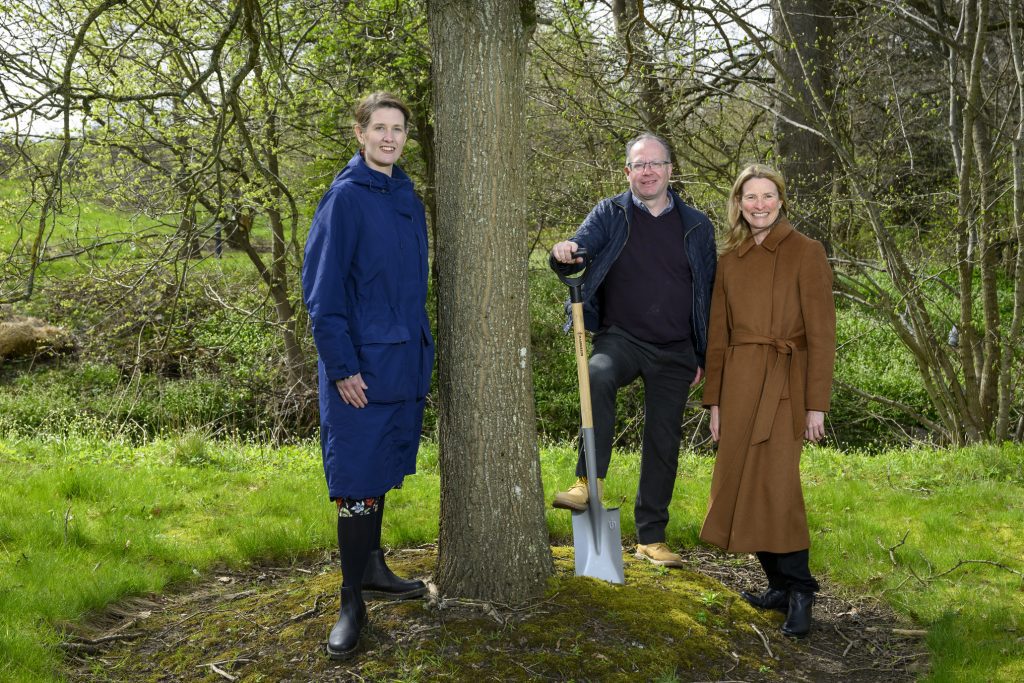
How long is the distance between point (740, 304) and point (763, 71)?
23.8 feet

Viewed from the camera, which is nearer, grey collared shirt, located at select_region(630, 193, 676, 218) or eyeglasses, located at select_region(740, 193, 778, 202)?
eyeglasses, located at select_region(740, 193, 778, 202)

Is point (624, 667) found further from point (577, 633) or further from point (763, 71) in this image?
point (763, 71)

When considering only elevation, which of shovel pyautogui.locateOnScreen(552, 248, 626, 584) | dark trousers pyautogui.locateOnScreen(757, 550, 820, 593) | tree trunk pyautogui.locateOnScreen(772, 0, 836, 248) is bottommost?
dark trousers pyautogui.locateOnScreen(757, 550, 820, 593)

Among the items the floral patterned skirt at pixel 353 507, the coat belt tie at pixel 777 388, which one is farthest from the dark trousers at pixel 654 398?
the floral patterned skirt at pixel 353 507

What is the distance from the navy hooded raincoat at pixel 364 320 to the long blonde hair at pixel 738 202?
146 centimetres

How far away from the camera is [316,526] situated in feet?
16.9

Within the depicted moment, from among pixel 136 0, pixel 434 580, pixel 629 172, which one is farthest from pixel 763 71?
pixel 434 580

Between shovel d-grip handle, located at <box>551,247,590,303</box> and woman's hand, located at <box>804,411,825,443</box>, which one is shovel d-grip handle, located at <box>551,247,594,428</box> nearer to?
shovel d-grip handle, located at <box>551,247,590,303</box>

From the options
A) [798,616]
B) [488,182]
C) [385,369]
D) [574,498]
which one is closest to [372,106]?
[488,182]

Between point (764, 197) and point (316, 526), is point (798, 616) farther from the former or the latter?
point (316, 526)

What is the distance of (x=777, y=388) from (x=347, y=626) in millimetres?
1980

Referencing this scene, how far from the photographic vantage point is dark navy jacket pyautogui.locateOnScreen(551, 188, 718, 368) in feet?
13.7

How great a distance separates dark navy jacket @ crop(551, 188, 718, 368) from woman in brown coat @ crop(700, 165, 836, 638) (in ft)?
0.77

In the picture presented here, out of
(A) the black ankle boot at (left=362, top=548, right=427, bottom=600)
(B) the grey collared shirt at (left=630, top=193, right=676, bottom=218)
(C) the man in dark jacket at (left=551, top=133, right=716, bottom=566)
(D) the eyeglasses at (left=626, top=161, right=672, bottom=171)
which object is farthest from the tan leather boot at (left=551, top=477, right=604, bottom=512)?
(D) the eyeglasses at (left=626, top=161, right=672, bottom=171)
